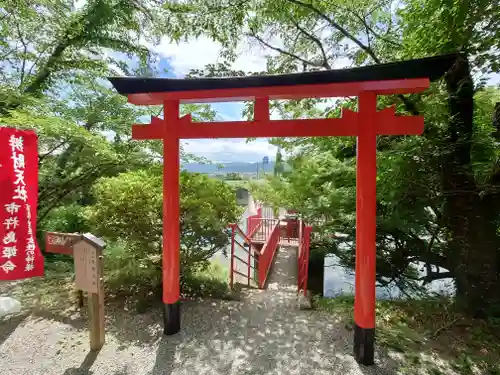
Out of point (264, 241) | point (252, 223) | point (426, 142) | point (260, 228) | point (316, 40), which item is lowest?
point (264, 241)

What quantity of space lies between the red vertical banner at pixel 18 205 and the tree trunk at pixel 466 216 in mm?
4918

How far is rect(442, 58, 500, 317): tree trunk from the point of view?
3482mm

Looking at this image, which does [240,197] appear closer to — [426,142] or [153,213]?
[153,213]

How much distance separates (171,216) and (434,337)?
343 centimetres

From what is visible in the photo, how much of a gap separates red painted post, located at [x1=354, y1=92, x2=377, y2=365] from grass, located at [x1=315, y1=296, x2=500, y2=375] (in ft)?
1.43

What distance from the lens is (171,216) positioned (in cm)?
326

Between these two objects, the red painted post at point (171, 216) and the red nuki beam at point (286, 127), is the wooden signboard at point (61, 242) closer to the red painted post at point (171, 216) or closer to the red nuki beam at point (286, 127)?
the red painted post at point (171, 216)

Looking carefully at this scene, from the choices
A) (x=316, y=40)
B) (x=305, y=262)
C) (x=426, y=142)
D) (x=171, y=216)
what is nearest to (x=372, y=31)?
(x=316, y=40)

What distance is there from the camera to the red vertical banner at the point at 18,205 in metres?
2.91

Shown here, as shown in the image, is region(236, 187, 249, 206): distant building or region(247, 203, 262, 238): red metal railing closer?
region(236, 187, 249, 206): distant building

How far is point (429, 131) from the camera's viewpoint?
11.9ft

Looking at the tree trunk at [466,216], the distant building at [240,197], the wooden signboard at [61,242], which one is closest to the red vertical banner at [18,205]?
the wooden signboard at [61,242]

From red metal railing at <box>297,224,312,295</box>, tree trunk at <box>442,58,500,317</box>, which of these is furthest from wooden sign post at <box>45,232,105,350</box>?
tree trunk at <box>442,58,500,317</box>

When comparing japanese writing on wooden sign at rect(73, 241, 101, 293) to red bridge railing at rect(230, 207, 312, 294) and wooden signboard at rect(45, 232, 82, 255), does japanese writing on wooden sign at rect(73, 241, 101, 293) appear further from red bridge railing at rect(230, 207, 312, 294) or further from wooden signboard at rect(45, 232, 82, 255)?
red bridge railing at rect(230, 207, 312, 294)
